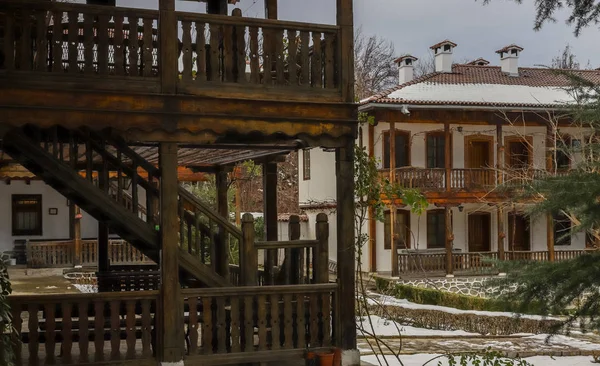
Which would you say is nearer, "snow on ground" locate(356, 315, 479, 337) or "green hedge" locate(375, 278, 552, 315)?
"snow on ground" locate(356, 315, 479, 337)

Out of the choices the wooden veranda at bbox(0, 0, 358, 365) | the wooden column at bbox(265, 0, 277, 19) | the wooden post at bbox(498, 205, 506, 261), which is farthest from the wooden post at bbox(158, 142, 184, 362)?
the wooden post at bbox(498, 205, 506, 261)

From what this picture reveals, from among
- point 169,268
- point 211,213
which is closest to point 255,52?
point 211,213

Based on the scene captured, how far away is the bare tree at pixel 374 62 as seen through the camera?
43.2 metres

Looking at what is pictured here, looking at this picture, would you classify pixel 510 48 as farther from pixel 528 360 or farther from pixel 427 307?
pixel 528 360

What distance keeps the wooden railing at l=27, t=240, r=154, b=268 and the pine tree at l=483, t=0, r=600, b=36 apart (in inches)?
770

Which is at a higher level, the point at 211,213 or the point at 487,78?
the point at 487,78

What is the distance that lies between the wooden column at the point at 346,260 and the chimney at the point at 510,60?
82.1ft

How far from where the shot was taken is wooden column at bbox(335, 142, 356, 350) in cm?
944

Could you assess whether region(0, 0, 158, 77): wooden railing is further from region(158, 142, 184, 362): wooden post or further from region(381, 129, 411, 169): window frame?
region(381, 129, 411, 169): window frame

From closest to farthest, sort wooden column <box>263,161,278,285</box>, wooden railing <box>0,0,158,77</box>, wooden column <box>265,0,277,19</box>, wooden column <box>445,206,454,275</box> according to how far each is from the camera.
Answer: wooden railing <box>0,0,158,77</box>
wooden column <box>265,0,277,19</box>
wooden column <box>263,161,278,285</box>
wooden column <box>445,206,454,275</box>

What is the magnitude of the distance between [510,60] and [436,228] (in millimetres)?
8429

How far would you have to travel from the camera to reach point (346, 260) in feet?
31.0

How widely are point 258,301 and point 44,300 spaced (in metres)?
2.31

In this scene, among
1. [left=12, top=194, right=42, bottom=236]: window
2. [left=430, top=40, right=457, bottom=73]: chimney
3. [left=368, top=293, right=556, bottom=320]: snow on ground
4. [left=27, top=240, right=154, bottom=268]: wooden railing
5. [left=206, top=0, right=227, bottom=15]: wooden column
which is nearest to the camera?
[left=206, top=0, right=227, bottom=15]: wooden column
